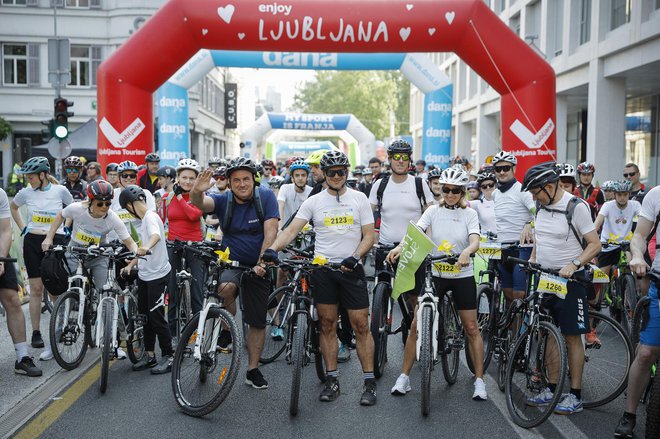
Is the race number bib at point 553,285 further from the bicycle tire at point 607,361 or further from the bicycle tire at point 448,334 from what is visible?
the bicycle tire at point 448,334

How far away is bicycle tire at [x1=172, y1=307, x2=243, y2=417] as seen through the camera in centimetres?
591

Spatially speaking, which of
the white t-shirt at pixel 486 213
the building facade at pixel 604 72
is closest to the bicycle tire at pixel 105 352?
the white t-shirt at pixel 486 213

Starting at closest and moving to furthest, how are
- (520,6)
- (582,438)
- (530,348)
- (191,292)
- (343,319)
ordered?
(582,438) < (530,348) < (343,319) < (191,292) < (520,6)

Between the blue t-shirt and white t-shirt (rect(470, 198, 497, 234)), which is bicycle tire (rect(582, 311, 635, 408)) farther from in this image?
the blue t-shirt

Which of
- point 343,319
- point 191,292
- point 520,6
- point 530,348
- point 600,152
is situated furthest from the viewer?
point 520,6

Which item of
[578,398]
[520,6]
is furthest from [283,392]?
[520,6]

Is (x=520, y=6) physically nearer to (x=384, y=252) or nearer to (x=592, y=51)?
(x=592, y=51)

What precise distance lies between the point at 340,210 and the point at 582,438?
256cm

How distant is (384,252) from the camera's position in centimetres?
750

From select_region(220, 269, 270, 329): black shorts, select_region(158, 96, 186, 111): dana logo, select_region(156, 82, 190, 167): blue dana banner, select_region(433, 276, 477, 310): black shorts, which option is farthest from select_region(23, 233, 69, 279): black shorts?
select_region(158, 96, 186, 111): dana logo

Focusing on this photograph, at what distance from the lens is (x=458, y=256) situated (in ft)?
21.0

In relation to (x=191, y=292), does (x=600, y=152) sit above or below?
above

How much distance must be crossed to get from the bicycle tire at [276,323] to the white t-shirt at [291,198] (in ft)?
7.98

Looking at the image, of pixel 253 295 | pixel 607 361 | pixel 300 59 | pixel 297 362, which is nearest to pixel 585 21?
pixel 300 59
